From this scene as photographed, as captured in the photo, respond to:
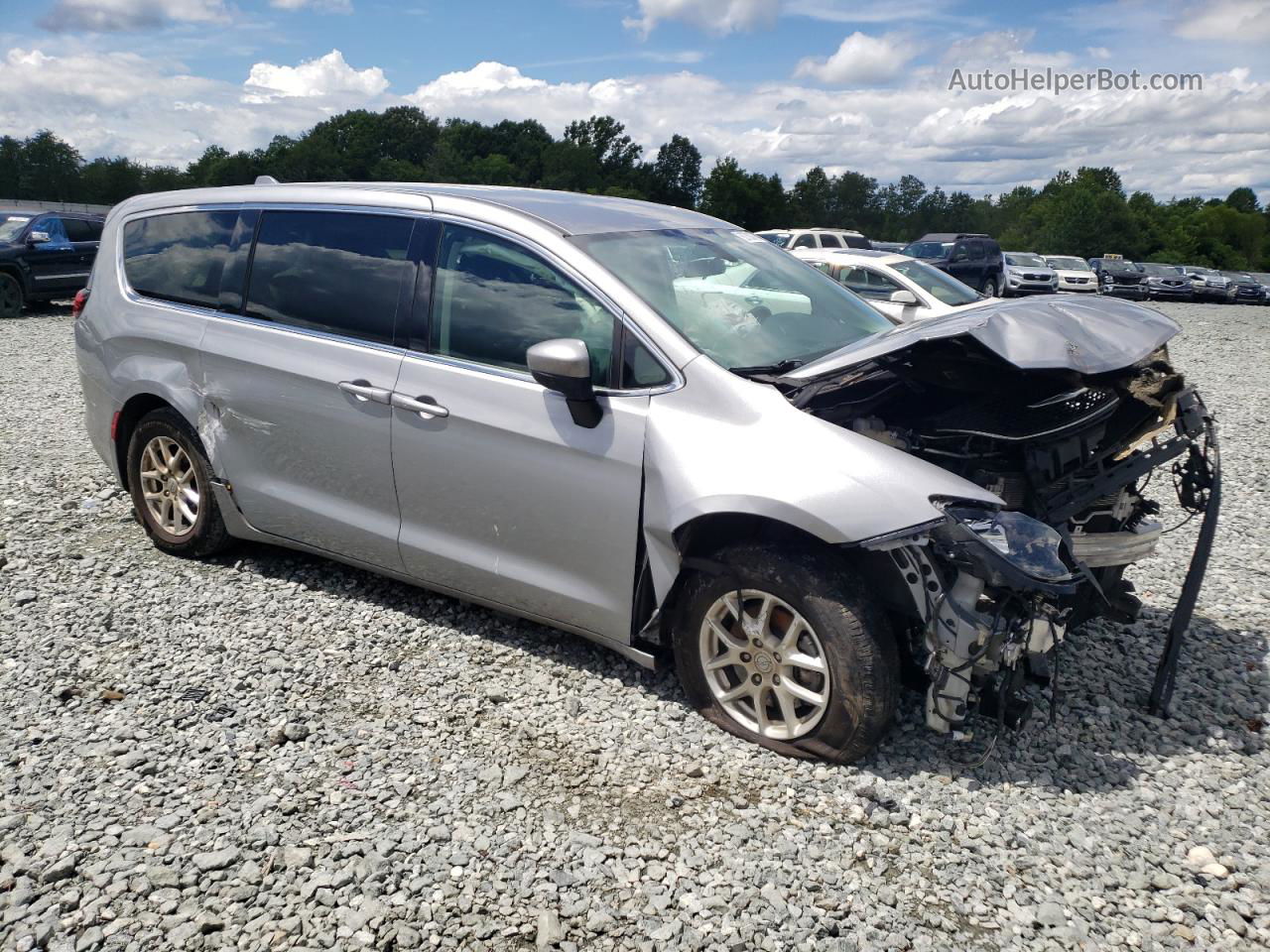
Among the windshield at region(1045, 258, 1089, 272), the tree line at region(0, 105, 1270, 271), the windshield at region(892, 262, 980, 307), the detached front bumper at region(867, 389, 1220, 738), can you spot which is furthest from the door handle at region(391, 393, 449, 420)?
the tree line at region(0, 105, 1270, 271)

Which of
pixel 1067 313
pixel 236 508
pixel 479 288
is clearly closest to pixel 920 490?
pixel 1067 313

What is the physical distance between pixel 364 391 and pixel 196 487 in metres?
1.51

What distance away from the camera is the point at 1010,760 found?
3.55m

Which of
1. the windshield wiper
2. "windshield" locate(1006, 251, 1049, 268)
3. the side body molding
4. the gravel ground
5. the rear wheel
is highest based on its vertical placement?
"windshield" locate(1006, 251, 1049, 268)

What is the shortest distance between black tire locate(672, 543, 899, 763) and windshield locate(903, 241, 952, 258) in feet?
87.0

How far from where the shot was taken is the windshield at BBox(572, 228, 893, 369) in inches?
148

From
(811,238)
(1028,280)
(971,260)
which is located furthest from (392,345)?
(1028,280)

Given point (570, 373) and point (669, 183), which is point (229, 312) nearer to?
point (570, 373)

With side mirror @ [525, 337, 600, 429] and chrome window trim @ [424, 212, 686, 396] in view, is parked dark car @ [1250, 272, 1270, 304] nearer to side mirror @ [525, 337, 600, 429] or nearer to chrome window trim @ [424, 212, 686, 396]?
chrome window trim @ [424, 212, 686, 396]

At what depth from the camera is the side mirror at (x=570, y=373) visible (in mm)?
3436

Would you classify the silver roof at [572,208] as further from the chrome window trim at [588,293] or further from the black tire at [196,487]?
the black tire at [196,487]

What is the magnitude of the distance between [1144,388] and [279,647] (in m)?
3.65

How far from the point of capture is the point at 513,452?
3789 mm

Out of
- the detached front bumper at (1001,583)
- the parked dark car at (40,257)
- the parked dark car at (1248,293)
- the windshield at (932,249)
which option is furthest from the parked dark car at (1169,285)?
the detached front bumper at (1001,583)
